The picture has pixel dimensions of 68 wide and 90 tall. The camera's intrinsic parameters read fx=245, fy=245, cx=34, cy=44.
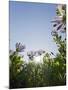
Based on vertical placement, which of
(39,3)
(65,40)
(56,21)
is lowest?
(65,40)

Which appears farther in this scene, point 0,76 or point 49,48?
point 49,48

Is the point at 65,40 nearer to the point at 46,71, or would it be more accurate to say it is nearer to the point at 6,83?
the point at 46,71

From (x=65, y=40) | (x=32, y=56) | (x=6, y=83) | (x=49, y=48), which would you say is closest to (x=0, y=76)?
(x=6, y=83)

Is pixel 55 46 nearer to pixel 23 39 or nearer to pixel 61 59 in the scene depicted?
pixel 61 59

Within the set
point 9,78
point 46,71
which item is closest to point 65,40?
point 46,71

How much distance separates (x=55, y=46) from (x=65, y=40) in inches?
4.4

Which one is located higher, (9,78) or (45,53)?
(45,53)

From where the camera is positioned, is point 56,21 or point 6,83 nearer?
point 6,83

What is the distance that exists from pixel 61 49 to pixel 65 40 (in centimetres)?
9

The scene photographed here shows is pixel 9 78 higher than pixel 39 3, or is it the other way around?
pixel 39 3

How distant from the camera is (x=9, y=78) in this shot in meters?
2.14

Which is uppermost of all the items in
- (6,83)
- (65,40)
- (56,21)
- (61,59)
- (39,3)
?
(39,3)

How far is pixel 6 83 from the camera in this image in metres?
2.12

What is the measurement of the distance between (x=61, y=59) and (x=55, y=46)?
0.14 meters
